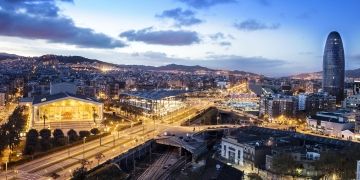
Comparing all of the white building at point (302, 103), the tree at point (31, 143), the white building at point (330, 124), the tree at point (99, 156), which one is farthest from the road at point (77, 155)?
the white building at point (302, 103)

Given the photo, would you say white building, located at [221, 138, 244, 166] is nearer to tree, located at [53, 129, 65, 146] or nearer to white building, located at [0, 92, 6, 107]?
tree, located at [53, 129, 65, 146]

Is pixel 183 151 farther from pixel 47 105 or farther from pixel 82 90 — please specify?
pixel 82 90

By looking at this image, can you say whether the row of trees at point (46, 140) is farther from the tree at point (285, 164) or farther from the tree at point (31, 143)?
the tree at point (285, 164)

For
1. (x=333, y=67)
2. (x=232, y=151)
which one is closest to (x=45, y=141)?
(x=232, y=151)

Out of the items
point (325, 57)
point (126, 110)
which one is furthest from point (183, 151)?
point (325, 57)

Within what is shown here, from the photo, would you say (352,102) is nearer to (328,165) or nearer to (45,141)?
(328,165)
